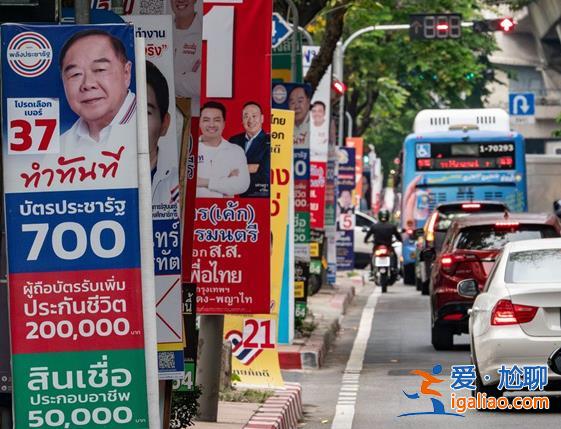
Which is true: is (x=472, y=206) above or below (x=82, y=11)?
below

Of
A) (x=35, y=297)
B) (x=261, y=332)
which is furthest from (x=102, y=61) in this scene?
(x=261, y=332)

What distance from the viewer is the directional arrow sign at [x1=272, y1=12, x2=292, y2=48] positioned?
73.4 feet

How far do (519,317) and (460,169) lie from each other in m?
26.0

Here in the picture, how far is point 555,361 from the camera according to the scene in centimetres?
1370

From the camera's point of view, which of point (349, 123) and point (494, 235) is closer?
point (494, 235)

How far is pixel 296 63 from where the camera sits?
24141 mm

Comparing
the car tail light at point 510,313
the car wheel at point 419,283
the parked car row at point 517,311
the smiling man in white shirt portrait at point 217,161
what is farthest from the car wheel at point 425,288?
the smiling man in white shirt portrait at point 217,161

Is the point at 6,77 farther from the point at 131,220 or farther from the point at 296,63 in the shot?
the point at 296,63

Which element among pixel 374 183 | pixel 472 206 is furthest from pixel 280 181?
pixel 374 183

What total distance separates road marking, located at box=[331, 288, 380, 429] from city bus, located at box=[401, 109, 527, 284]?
1002 cm

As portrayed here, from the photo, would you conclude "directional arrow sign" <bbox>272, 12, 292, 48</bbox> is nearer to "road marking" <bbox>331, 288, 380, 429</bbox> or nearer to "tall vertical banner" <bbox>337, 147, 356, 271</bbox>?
"road marking" <bbox>331, 288, 380, 429</bbox>

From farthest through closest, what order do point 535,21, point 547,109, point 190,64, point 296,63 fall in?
point 547,109 → point 535,21 → point 296,63 → point 190,64

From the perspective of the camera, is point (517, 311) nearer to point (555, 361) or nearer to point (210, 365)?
point (555, 361)

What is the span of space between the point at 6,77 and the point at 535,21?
69208 millimetres
